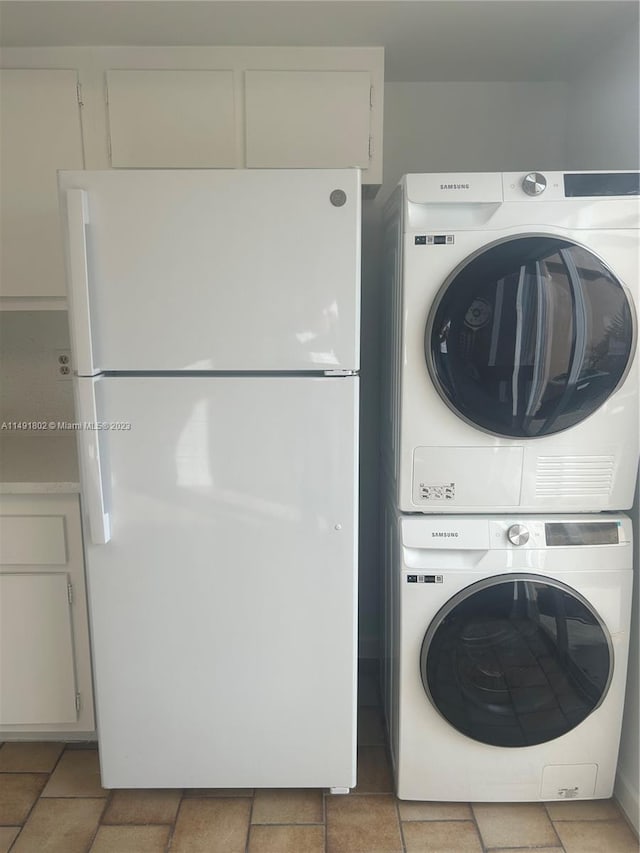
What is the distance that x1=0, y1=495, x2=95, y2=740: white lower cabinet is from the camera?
1.86 meters

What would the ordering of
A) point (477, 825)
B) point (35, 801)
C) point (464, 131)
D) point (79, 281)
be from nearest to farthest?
point (79, 281) < point (477, 825) < point (35, 801) < point (464, 131)

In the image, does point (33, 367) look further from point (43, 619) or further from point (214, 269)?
point (214, 269)

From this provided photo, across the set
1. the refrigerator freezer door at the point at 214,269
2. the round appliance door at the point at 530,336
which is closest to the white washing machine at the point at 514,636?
the round appliance door at the point at 530,336

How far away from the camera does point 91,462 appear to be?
62.8 inches

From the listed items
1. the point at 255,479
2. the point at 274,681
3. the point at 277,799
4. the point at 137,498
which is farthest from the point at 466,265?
the point at 277,799

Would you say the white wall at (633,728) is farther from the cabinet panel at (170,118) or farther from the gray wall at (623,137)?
the cabinet panel at (170,118)

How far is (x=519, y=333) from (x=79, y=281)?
1.10m

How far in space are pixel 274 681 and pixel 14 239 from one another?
1.58 meters

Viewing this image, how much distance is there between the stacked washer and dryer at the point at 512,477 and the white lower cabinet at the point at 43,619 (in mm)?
987

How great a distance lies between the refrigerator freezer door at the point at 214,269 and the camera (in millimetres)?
1515

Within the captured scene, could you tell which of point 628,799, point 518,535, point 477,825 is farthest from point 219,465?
point 628,799

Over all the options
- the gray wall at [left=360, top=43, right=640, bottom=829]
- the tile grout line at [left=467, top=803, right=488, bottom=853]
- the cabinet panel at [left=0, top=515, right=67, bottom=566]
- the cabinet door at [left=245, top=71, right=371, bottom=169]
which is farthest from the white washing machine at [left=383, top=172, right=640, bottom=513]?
the cabinet panel at [left=0, top=515, right=67, bottom=566]

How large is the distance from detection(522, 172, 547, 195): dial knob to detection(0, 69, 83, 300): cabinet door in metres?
1.34

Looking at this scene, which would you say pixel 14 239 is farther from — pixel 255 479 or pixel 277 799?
pixel 277 799
